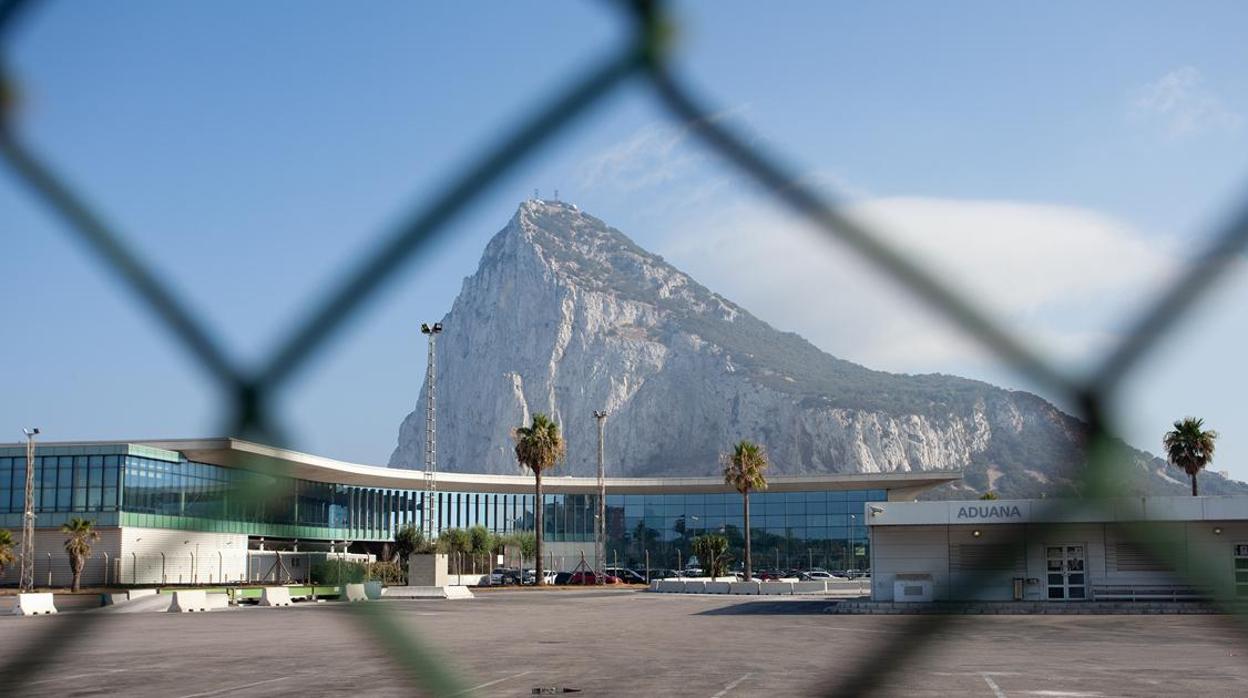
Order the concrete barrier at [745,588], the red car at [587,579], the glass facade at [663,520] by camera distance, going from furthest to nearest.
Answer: the glass facade at [663,520], the red car at [587,579], the concrete barrier at [745,588]

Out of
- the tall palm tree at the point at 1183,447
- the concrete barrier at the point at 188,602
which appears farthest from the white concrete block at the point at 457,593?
the tall palm tree at the point at 1183,447

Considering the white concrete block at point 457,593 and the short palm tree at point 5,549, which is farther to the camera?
the white concrete block at point 457,593

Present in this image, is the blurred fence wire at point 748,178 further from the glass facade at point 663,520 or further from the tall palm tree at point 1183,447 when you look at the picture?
the glass facade at point 663,520

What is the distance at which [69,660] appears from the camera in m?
17.0

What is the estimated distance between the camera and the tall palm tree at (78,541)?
1992 inches

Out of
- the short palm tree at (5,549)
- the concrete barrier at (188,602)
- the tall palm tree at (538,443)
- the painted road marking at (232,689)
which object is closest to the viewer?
the painted road marking at (232,689)

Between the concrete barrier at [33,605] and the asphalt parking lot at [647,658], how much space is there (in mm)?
6396

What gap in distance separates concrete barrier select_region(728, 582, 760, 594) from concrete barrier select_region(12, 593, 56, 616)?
96.9 ft

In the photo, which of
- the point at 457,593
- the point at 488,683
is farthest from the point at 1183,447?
the point at 457,593

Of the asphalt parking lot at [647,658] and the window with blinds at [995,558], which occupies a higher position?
the window with blinds at [995,558]

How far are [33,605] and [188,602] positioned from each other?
14.8 ft

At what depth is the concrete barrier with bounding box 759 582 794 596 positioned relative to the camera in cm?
5403

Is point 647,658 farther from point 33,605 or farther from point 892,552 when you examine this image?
point 33,605

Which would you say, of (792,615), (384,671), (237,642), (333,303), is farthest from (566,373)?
(333,303)
